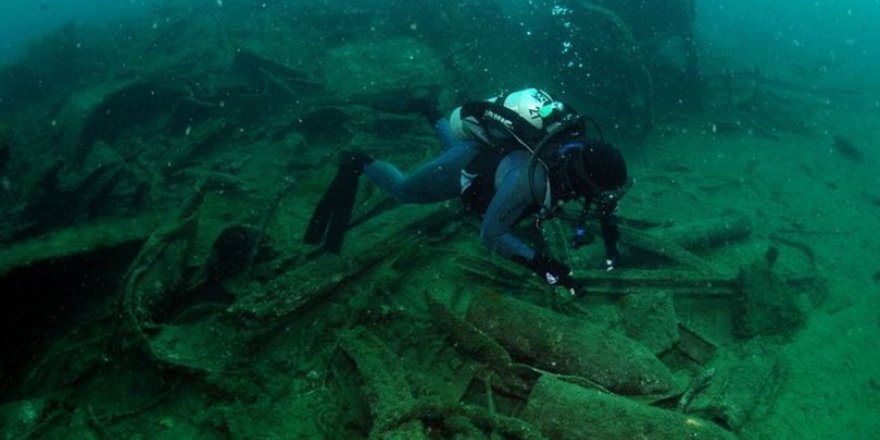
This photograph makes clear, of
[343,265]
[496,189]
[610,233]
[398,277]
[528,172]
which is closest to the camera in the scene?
[528,172]

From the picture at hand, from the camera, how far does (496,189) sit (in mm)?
4215

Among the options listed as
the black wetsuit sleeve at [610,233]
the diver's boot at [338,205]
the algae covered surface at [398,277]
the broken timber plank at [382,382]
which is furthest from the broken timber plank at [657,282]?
the diver's boot at [338,205]

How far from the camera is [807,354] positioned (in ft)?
15.1

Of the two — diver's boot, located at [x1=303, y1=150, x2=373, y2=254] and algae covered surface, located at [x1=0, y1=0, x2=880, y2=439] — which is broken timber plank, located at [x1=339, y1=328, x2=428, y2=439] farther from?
diver's boot, located at [x1=303, y1=150, x2=373, y2=254]

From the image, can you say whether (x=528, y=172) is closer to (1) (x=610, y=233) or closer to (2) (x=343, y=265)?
(1) (x=610, y=233)

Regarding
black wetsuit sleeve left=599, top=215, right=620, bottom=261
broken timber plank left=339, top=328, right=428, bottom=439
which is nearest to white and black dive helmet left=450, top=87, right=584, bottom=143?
black wetsuit sleeve left=599, top=215, right=620, bottom=261

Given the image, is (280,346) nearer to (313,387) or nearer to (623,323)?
(313,387)

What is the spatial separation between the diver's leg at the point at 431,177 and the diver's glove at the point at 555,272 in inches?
51.3

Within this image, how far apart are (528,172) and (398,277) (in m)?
1.91

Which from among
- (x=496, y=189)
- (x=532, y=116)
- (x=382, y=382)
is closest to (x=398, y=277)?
(x=496, y=189)

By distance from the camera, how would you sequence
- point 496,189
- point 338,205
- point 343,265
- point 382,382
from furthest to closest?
point 338,205 < point 343,265 < point 496,189 < point 382,382

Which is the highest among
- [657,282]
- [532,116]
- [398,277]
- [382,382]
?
[532,116]

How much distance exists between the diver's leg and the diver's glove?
1.30 m

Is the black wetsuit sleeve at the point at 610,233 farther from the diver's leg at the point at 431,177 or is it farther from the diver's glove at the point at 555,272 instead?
the diver's leg at the point at 431,177
